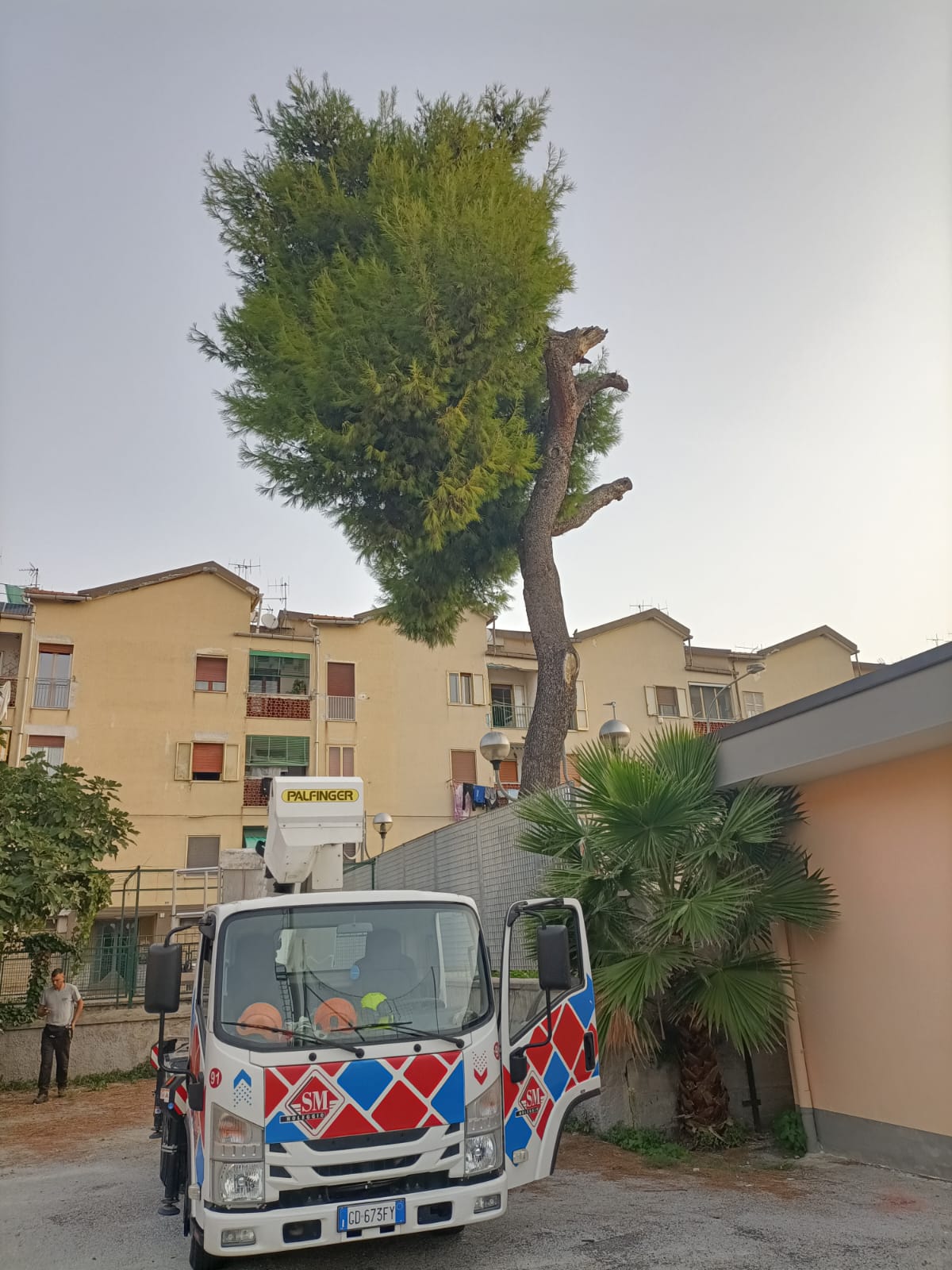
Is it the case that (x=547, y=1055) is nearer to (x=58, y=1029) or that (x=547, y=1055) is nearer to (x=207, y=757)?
(x=58, y=1029)

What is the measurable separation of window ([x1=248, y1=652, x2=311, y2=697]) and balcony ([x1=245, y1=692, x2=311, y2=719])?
0.16 meters

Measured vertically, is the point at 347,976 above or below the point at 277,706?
below

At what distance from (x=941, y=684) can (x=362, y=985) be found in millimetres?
4120

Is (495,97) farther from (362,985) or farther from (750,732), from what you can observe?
(362,985)

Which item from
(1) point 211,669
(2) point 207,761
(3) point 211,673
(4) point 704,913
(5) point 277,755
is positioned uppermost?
(1) point 211,669

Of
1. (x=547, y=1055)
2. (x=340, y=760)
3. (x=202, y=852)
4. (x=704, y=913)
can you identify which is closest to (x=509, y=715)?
(x=340, y=760)

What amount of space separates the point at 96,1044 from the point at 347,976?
10374mm

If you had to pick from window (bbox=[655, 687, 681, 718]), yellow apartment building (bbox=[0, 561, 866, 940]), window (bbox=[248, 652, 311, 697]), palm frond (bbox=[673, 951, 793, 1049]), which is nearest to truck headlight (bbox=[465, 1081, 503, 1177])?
palm frond (bbox=[673, 951, 793, 1049])

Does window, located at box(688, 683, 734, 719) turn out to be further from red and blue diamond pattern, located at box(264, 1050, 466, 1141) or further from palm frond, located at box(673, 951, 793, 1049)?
red and blue diamond pattern, located at box(264, 1050, 466, 1141)

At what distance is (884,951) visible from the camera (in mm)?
7176

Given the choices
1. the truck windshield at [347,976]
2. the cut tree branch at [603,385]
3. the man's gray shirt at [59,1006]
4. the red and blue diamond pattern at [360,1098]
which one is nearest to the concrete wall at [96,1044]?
the man's gray shirt at [59,1006]

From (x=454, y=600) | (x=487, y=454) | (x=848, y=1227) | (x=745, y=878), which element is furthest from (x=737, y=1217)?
(x=454, y=600)

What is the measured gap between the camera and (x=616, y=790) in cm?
799

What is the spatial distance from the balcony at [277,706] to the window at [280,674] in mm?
160
